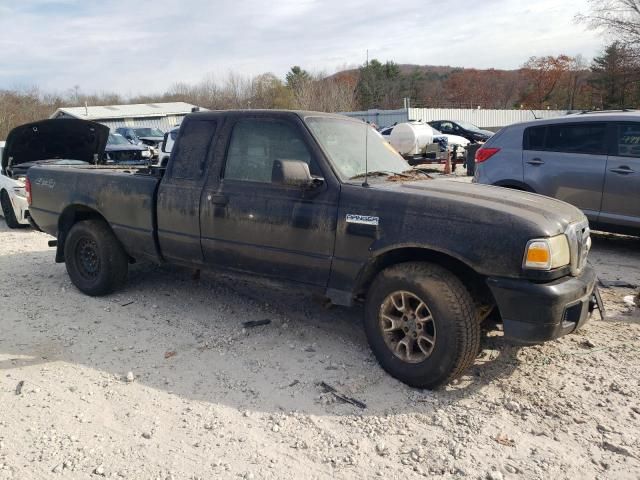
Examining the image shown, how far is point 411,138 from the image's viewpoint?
1859 centimetres

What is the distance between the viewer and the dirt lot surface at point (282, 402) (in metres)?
2.78

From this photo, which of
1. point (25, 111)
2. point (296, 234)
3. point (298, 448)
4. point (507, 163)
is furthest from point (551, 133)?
point (25, 111)

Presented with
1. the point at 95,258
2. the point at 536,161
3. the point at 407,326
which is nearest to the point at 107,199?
the point at 95,258

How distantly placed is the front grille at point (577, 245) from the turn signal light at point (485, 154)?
12.9 feet

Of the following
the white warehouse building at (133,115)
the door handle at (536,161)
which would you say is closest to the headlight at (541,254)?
the door handle at (536,161)

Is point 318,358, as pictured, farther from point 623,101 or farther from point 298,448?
point 623,101

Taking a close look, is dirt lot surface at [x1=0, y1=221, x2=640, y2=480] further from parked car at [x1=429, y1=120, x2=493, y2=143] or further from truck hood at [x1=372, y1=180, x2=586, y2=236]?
parked car at [x1=429, y1=120, x2=493, y2=143]

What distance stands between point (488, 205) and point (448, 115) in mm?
39277

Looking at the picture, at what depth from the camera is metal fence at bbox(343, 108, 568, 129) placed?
1449 inches

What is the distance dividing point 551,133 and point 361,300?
15.1 ft

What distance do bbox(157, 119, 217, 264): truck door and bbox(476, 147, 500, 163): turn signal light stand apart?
14.7ft

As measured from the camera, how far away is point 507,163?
7.30 m

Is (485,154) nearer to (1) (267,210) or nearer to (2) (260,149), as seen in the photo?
(2) (260,149)

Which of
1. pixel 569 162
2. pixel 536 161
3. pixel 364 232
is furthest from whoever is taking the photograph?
pixel 536 161
